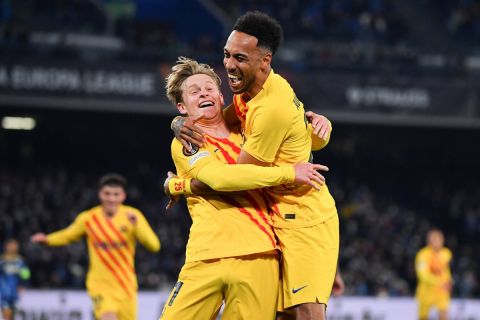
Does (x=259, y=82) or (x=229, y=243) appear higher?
(x=259, y=82)

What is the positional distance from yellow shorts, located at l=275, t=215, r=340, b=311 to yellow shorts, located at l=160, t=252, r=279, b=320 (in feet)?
0.33

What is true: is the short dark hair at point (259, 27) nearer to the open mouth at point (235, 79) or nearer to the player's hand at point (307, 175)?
the open mouth at point (235, 79)

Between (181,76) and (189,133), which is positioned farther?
(181,76)

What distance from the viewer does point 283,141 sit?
5.27m

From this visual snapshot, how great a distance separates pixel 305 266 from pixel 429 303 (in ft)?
36.0

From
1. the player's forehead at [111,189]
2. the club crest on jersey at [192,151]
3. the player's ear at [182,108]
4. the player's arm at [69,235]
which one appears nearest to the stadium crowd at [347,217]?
the player's arm at [69,235]

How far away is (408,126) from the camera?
22.3 metres

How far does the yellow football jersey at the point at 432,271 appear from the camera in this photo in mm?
15609

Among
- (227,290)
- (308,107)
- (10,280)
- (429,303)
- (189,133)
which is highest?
(308,107)

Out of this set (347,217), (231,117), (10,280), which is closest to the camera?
(231,117)

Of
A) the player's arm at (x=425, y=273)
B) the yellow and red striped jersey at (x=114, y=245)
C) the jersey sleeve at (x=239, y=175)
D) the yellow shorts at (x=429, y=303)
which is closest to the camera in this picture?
the jersey sleeve at (x=239, y=175)

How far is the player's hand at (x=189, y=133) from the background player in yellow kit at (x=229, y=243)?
1.6 inches

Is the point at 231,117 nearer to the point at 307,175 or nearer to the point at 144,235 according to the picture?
the point at 307,175

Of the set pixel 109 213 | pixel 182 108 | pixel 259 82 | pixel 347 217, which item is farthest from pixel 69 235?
pixel 347 217
